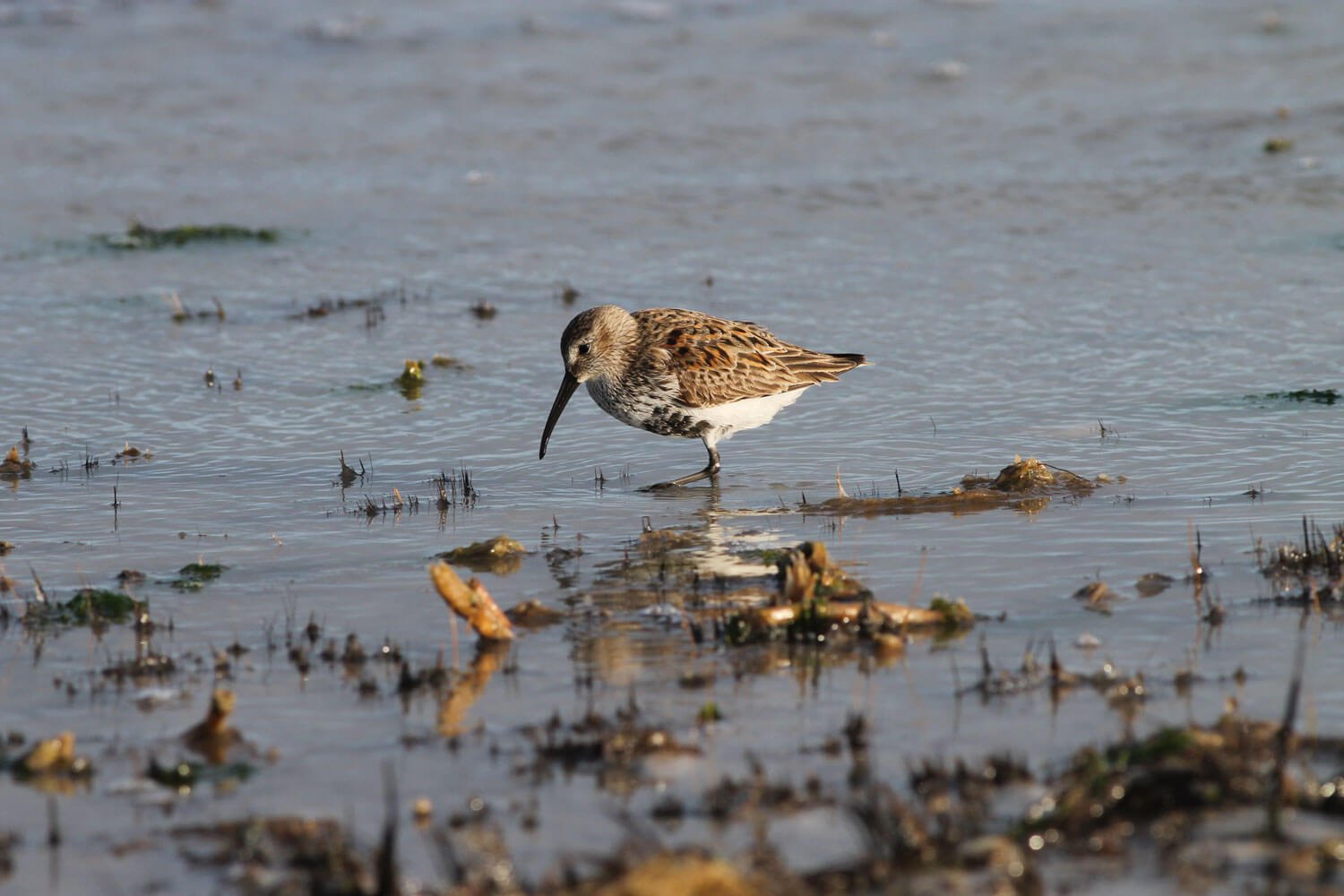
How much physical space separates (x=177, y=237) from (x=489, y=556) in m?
10.6

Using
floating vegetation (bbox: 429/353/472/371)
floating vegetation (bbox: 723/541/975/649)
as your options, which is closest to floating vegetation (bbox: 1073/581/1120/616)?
floating vegetation (bbox: 723/541/975/649)

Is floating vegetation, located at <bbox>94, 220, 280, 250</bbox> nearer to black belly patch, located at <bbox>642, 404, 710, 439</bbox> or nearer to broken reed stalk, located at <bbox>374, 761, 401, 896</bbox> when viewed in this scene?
black belly patch, located at <bbox>642, 404, 710, 439</bbox>

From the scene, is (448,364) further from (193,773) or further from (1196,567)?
(193,773)

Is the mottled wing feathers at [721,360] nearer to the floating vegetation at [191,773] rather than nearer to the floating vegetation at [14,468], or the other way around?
the floating vegetation at [14,468]

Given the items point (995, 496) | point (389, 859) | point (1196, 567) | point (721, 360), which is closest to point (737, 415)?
point (721, 360)

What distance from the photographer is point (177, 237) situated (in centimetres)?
1712

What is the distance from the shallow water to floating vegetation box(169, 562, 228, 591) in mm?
103

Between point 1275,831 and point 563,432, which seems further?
point 563,432

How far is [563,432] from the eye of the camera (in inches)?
448

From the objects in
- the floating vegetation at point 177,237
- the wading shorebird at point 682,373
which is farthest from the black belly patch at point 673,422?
the floating vegetation at point 177,237

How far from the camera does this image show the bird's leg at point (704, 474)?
9961mm

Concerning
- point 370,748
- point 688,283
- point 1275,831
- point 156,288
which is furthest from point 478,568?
point 156,288

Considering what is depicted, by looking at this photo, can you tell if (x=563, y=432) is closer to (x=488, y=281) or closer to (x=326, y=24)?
(x=488, y=281)

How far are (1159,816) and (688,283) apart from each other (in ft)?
36.6
